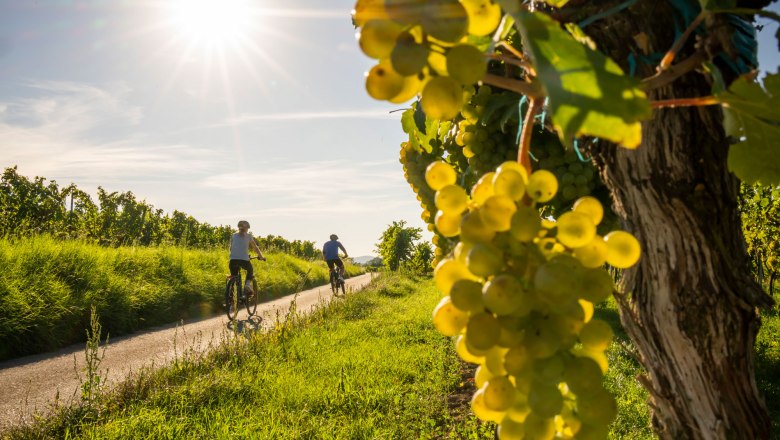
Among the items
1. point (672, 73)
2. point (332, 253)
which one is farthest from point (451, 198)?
point (332, 253)

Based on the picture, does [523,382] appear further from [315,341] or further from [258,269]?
[258,269]

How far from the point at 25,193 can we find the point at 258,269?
1302cm

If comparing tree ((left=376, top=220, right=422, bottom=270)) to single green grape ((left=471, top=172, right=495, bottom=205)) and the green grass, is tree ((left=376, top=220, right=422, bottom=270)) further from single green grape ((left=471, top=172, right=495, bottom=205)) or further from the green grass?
single green grape ((left=471, top=172, right=495, bottom=205))

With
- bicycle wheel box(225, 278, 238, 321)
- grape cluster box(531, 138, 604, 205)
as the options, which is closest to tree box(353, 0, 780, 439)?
grape cluster box(531, 138, 604, 205)

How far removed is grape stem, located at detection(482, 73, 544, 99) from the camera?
0.47 m

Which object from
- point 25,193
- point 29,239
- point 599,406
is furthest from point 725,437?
point 25,193

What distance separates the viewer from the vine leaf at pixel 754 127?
0.55m

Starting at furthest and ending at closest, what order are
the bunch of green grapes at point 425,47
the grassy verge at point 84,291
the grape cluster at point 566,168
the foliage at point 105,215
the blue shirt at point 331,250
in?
the foliage at point 105,215
the blue shirt at point 331,250
the grassy verge at point 84,291
the grape cluster at point 566,168
the bunch of green grapes at point 425,47

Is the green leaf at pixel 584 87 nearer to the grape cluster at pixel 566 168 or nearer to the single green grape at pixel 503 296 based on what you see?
the single green grape at pixel 503 296

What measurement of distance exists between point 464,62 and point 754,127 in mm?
454

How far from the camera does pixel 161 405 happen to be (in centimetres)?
403

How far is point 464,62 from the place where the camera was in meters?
0.40

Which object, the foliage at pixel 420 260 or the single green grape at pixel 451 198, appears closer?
the single green grape at pixel 451 198

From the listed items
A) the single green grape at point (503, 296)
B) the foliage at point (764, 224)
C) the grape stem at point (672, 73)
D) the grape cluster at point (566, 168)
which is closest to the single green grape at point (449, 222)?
the single green grape at point (503, 296)
